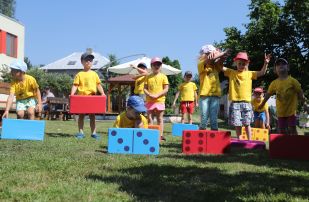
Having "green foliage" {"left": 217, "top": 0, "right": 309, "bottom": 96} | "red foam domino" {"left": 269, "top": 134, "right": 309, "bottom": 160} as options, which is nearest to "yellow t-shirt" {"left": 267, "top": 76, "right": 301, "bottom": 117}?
"red foam domino" {"left": 269, "top": 134, "right": 309, "bottom": 160}

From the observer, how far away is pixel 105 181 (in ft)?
15.0

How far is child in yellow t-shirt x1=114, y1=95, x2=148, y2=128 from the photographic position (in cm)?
724

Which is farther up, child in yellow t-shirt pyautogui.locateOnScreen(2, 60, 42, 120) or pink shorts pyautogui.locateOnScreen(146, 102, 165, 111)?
child in yellow t-shirt pyautogui.locateOnScreen(2, 60, 42, 120)

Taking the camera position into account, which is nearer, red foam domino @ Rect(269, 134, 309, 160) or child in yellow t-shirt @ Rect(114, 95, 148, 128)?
red foam domino @ Rect(269, 134, 309, 160)

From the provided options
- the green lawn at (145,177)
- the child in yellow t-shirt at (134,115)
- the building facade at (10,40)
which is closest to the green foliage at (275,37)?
the building facade at (10,40)

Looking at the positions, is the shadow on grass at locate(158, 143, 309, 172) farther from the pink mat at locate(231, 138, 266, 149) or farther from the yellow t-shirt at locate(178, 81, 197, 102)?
the yellow t-shirt at locate(178, 81, 197, 102)

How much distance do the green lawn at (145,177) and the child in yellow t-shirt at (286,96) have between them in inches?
66.9

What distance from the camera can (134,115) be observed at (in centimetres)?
742

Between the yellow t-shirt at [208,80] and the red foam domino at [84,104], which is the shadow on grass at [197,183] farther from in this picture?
the red foam domino at [84,104]

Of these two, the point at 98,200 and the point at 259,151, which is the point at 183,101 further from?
the point at 98,200

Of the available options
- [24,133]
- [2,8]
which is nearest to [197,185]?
[24,133]

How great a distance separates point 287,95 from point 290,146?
163cm

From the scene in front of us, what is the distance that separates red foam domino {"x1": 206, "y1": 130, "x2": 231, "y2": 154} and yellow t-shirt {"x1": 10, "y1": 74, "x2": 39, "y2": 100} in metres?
4.13

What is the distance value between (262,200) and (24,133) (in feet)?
19.7
